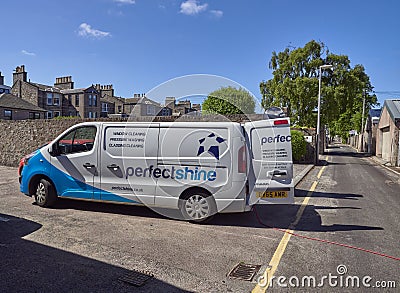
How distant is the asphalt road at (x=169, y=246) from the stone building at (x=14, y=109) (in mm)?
33615

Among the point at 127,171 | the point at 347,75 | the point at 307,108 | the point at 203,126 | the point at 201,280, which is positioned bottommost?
the point at 201,280

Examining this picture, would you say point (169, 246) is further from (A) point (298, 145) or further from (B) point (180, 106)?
(A) point (298, 145)

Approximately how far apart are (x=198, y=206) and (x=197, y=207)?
3cm

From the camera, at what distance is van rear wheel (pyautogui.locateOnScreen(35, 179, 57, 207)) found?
711cm

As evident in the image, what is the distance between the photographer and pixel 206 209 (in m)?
6.07

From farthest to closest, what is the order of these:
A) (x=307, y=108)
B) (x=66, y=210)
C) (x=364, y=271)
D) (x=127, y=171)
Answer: (x=307, y=108)
(x=66, y=210)
(x=127, y=171)
(x=364, y=271)

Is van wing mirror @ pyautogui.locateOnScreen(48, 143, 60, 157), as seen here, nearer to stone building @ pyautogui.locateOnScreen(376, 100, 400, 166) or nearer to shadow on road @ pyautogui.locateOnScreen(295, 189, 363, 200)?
shadow on road @ pyautogui.locateOnScreen(295, 189, 363, 200)

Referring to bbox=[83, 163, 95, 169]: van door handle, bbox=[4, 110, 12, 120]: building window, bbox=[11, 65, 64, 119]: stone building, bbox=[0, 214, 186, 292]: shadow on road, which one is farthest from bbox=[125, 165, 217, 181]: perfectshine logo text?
bbox=[11, 65, 64, 119]: stone building

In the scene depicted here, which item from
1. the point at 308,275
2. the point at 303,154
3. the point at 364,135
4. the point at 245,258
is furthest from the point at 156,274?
the point at 364,135

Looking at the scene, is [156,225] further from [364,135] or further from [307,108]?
[364,135]

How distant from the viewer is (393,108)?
23391 millimetres

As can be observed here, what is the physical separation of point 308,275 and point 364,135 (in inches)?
1717

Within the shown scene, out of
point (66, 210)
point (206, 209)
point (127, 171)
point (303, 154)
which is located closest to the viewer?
point (206, 209)

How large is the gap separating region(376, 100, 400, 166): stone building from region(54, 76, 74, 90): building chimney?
47.6 meters
